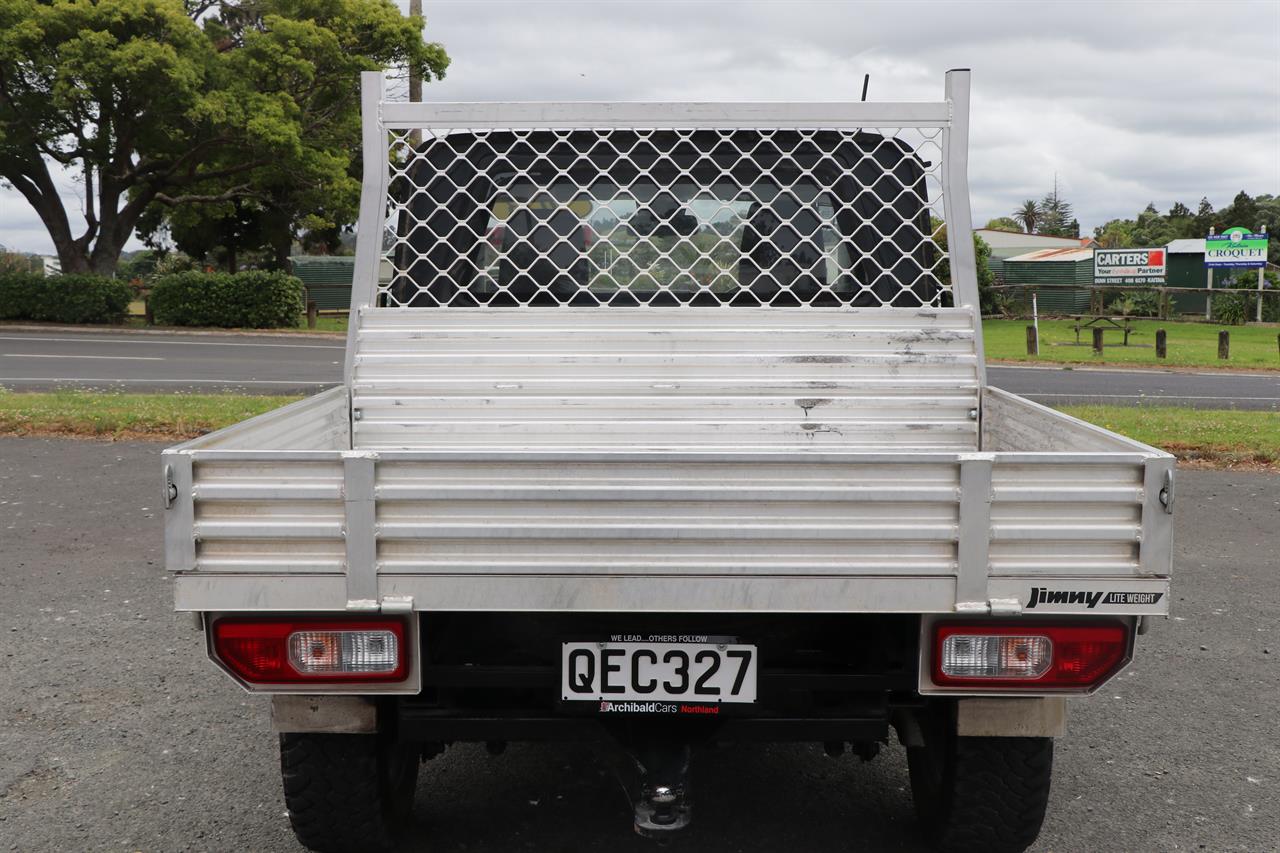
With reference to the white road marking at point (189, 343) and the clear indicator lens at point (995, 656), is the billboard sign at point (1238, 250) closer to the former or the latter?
the white road marking at point (189, 343)

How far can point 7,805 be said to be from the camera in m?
3.04

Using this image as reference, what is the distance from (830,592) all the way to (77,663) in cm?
321

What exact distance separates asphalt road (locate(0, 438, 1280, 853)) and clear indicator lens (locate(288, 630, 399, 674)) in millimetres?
794

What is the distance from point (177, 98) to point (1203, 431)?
2214 cm

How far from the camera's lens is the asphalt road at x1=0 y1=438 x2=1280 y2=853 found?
2930mm

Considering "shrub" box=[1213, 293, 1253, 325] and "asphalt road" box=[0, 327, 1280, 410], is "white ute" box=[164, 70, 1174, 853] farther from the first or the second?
"shrub" box=[1213, 293, 1253, 325]

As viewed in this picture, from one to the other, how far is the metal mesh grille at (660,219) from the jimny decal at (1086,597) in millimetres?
1672

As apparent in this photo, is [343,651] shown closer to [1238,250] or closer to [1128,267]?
[1128,267]

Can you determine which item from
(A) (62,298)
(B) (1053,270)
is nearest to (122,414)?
(A) (62,298)

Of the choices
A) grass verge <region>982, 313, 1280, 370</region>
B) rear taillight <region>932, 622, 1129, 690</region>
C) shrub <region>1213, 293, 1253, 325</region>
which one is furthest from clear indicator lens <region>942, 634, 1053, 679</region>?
shrub <region>1213, 293, 1253, 325</region>

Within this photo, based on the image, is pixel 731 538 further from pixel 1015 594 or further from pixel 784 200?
pixel 784 200

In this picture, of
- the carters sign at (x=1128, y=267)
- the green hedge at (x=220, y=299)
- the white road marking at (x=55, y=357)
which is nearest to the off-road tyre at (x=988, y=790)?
the white road marking at (x=55, y=357)

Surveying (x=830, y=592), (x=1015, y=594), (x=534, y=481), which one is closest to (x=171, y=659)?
(x=534, y=481)

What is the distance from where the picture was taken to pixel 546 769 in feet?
11.1
